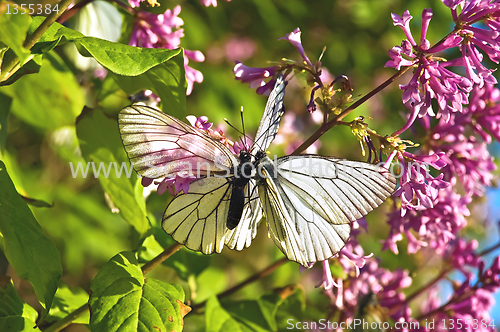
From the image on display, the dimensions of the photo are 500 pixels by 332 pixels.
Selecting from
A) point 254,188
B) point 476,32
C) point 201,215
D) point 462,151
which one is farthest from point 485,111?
point 201,215

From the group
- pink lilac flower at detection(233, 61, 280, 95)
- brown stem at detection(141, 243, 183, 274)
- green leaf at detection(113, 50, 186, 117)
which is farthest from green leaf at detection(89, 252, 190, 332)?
pink lilac flower at detection(233, 61, 280, 95)

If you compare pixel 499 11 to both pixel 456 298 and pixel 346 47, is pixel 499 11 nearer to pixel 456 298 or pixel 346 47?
Result: pixel 456 298

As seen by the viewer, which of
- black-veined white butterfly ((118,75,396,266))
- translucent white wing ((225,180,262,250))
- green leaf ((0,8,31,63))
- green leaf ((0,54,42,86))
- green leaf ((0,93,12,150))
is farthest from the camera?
green leaf ((0,93,12,150))

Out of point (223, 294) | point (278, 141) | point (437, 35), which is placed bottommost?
point (223, 294)

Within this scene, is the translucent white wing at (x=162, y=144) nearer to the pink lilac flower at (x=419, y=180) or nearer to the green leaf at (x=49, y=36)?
the green leaf at (x=49, y=36)

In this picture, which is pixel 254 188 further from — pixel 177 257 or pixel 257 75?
pixel 177 257

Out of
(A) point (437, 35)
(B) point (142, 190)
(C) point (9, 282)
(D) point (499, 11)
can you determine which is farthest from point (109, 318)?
(A) point (437, 35)

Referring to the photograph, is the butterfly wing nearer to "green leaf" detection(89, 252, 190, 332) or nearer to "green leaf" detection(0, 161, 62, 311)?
"green leaf" detection(89, 252, 190, 332)
